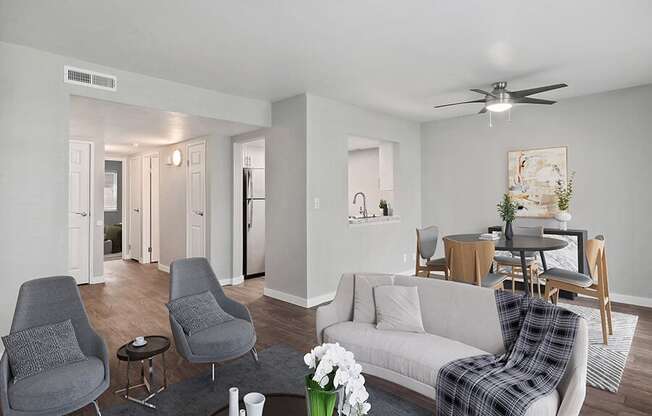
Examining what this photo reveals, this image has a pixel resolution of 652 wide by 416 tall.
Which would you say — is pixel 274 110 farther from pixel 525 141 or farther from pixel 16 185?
pixel 525 141

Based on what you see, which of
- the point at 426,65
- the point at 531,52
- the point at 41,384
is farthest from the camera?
the point at 426,65

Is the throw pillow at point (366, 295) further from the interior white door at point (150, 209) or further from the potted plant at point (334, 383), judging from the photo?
the interior white door at point (150, 209)

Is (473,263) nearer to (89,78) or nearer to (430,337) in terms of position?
(430,337)

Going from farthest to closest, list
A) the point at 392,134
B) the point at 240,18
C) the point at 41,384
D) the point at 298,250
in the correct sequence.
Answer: the point at 392,134 → the point at 298,250 → the point at 240,18 → the point at 41,384

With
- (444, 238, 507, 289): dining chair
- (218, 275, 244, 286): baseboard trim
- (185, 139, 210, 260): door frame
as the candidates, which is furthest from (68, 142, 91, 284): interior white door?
(444, 238, 507, 289): dining chair

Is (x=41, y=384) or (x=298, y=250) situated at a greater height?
(x=298, y=250)

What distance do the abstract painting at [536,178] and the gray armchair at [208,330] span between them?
4268 millimetres

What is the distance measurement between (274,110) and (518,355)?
13.2 feet

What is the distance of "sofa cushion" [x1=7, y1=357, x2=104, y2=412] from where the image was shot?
6.20 ft

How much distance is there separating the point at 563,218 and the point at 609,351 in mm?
2135

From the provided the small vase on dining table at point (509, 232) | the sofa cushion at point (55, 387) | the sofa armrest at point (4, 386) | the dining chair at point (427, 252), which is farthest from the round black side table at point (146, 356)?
the small vase on dining table at point (509, 232)

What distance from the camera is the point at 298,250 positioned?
4723 millimetres

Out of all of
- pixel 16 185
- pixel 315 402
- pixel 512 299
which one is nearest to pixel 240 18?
pixel 16 185

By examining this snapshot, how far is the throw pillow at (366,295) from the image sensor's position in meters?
2.91
